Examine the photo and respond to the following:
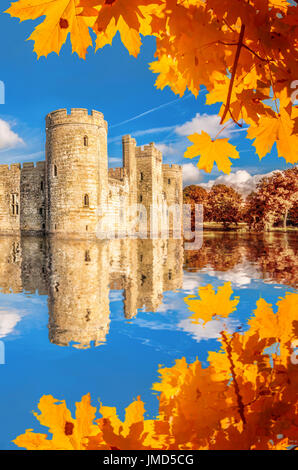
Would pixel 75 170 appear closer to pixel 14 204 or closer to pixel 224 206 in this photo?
pixel 14 204

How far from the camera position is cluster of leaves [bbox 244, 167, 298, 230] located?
21531mm

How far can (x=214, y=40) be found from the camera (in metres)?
1.37

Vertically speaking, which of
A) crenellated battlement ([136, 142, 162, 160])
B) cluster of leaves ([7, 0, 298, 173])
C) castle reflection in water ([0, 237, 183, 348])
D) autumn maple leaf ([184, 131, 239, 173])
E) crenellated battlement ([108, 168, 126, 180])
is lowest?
castle reflection in water ([0, 237, 183, 348])

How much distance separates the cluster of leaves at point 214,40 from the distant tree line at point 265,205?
21.4m

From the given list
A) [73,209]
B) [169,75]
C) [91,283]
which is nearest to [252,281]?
[91,283]

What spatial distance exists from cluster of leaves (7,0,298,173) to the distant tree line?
21363mm

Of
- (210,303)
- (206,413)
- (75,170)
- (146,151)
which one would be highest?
(146,151)

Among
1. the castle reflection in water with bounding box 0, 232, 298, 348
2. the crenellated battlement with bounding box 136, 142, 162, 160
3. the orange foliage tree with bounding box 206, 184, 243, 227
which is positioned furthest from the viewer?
the orange foliage tree with bounding box 206, 184, 243, 227

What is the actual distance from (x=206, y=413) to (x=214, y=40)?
5.30 ft

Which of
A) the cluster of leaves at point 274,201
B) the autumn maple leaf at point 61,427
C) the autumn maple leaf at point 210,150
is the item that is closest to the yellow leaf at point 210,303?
the autumn maple leaf at point 61,427

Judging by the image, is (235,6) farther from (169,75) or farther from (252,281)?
(252,281)

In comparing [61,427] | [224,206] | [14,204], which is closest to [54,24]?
[61,427]

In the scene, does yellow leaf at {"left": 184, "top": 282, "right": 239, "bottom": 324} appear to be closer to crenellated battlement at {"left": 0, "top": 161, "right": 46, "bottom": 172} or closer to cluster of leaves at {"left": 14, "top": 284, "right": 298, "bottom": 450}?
cluster of leaves at {"left": 14, "top": 284, "right": 298, "bottom": 450}

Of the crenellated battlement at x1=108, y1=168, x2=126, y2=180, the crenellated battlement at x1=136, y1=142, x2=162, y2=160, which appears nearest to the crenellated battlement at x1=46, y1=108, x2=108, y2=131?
the crenellated battlement at x1=108, y1=168, x2=126, y2=180
